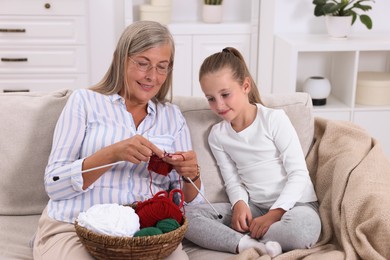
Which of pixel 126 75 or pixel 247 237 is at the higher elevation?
pixel 126 75

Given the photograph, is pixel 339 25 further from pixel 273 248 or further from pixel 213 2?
pixel 273 248

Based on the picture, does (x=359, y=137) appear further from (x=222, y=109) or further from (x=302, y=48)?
(x=302, y=48)

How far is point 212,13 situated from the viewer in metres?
3.96

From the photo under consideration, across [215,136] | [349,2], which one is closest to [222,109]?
[215,136]

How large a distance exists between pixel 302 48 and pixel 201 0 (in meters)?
0.86

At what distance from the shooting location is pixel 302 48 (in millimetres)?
3541

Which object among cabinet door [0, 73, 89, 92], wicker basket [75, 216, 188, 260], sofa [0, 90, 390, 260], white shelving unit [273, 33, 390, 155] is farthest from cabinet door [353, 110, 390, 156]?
wicker basket [75, 216, 188, 260]

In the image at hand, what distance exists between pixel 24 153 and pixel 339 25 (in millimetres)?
2111

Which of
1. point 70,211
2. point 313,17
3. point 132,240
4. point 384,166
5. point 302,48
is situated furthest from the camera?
point 313,17

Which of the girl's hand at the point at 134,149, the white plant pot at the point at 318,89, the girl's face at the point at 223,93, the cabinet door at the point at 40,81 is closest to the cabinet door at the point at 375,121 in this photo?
the white plant pot at the point at 318,89

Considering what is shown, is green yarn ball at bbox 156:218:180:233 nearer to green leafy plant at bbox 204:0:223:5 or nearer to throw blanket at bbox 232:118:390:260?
throw blanket at bbox 232:118:390:260

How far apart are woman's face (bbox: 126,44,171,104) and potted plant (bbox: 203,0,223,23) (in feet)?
6.60

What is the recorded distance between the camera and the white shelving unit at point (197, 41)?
392 cm

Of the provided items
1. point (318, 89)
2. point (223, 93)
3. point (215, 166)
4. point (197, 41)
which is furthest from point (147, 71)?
point (197, 41)
